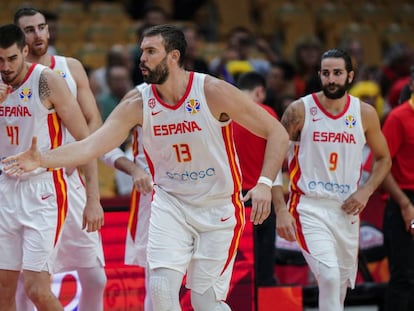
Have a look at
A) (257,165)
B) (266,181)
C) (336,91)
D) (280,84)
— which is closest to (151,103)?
(266,181)

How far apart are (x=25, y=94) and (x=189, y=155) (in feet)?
4.41

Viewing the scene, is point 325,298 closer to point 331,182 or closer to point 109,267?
point 331,182

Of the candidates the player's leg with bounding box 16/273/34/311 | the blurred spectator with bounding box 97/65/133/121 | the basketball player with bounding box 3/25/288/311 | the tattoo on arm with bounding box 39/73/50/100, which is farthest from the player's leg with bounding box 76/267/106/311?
the blurred spectator with bounding box 97/65/133/121

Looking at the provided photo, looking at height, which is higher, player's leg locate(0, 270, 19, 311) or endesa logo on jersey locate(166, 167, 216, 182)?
endesa logo on jersey locate(166, 167, 216, 182)

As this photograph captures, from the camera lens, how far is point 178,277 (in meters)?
6.60

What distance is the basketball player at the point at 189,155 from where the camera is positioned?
6.69 meters

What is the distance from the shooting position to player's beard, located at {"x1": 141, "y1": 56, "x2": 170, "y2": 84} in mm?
6738

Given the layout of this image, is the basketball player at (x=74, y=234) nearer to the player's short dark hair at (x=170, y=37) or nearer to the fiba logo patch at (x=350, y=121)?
the player's short dark hair at (x=170, y=37)

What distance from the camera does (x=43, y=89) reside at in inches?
285

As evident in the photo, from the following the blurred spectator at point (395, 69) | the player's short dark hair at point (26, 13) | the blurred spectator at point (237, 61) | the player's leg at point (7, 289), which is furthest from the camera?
the blurred spectator at point (395, 69)

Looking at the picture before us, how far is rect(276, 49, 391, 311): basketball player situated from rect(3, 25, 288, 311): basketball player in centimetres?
126

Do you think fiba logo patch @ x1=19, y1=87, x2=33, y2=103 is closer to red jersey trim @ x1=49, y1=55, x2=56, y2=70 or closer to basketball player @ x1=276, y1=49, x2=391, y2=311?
red jersey trim @ x1=49, y1=55, x2=56, y2=70

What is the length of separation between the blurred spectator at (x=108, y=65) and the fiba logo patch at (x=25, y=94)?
5298mm

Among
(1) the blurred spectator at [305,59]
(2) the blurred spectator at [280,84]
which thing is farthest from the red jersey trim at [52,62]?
(1) the blurred spectator at [305,59]
